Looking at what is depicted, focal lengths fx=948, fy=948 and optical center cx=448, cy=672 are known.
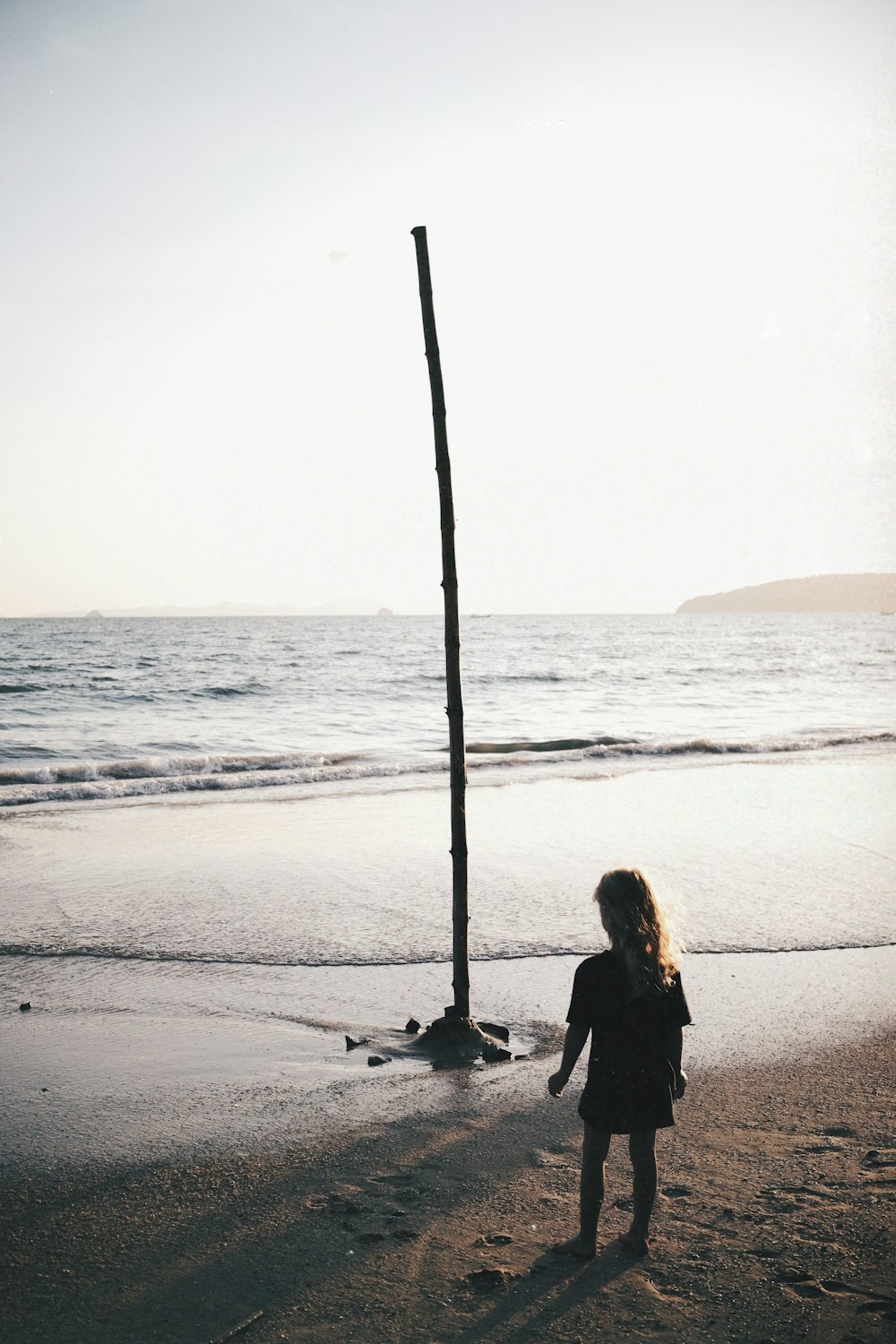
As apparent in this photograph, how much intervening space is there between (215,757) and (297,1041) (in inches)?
602

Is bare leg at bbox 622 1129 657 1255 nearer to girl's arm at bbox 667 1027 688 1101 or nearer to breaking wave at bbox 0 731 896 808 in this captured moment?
girl's arm at bbox 667 1027 688 1101

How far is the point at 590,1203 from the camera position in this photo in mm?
3240

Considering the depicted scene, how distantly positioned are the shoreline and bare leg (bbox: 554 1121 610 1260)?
5cm

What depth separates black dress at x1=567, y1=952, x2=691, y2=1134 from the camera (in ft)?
10.7

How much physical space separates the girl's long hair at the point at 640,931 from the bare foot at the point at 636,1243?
82 centimetres

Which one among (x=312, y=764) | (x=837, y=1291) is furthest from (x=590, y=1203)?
(x=312, y=764)

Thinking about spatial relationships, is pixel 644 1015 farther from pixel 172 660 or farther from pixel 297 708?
pixel 172 660

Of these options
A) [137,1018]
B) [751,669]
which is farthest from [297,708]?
[751,669]

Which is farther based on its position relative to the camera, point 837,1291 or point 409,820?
point 409,820

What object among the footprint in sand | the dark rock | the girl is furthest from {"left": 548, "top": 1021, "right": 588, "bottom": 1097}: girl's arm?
the footprint in sand

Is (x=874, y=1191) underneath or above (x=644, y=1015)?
underneath

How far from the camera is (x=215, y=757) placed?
794 inches

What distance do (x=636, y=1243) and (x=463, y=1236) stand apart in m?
0.60

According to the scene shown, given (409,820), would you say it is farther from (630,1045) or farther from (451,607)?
(630,1045)
